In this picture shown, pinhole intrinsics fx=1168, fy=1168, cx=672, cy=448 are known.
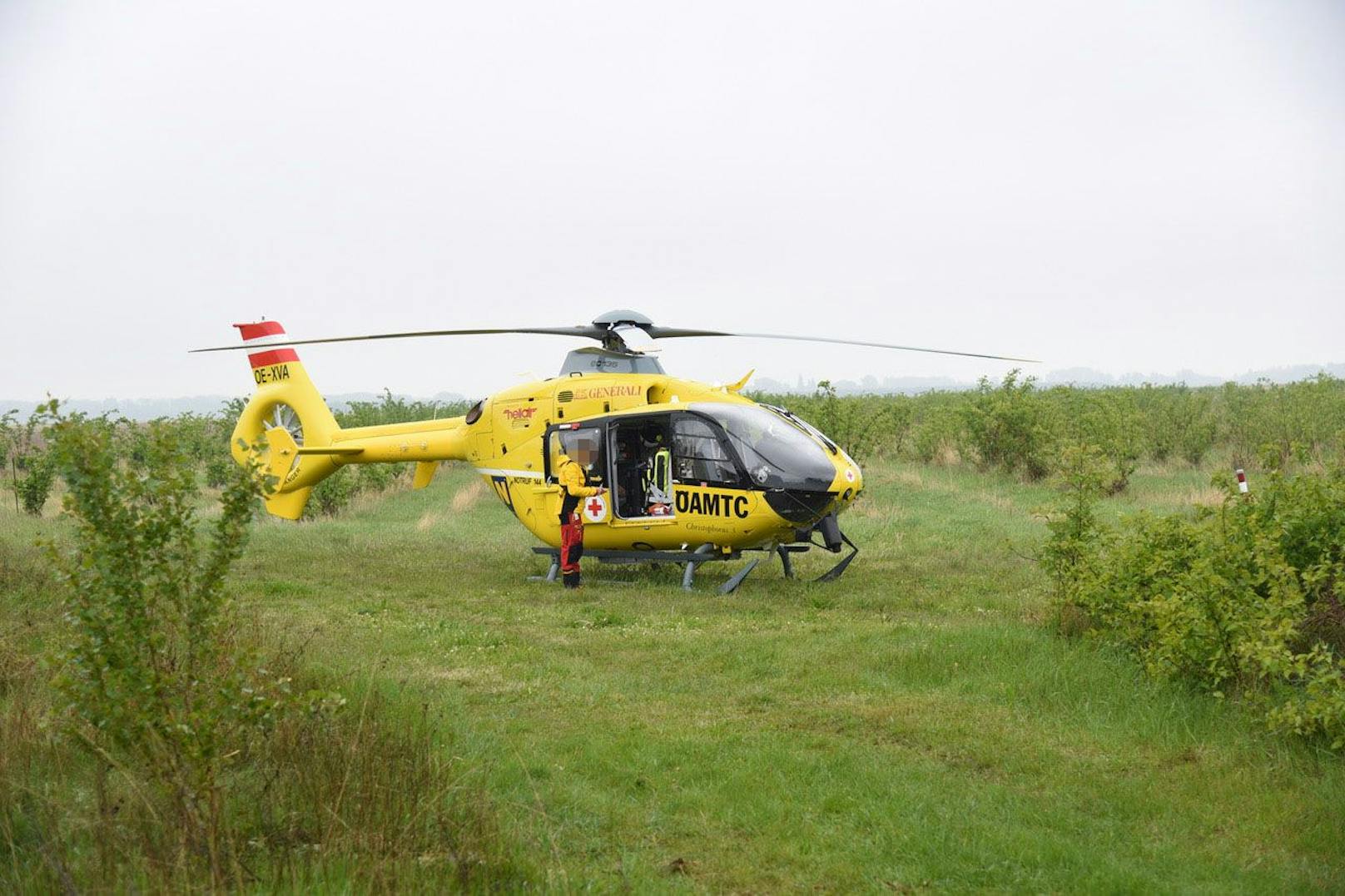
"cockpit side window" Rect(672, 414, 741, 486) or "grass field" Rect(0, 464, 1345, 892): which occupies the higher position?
"cockpit side window" Rect(672, 414, 741, 486)

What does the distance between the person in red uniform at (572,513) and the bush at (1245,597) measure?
19.0 ft

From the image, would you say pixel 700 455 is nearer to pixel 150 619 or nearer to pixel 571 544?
pixel 571 544

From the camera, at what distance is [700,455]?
42.3 feet

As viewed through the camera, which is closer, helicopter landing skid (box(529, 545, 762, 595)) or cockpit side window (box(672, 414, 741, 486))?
cockpit side window (box(672, 414, 741, 486))

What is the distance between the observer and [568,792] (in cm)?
623

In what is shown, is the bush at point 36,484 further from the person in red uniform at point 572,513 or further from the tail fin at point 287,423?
the person in red uniform at point 572,513

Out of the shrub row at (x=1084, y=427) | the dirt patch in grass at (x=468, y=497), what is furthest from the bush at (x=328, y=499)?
the shrub row at (x=1084, y=427)

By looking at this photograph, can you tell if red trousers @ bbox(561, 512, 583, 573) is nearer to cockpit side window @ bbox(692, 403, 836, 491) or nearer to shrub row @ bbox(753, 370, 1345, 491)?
cockpit side window @ bbox(692, 403, 836, 491)

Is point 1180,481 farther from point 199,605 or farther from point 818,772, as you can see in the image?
point 199,605

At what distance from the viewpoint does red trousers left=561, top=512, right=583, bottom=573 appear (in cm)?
1332

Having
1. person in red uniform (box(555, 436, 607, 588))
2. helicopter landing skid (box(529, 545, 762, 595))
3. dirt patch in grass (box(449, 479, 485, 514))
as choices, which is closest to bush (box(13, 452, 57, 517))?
dirt patch in grass (box(449, 479, 485, 514))

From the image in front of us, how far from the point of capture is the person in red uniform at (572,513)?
13.3m

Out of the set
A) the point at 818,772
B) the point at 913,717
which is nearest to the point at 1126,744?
the point at 913,717

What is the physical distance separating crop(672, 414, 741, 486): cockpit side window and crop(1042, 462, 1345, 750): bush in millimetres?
4265
